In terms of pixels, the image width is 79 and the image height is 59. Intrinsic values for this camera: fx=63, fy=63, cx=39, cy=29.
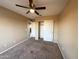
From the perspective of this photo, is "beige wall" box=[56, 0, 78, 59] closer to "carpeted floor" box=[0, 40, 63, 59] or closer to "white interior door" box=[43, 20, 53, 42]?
"carpeted floor" box=[0, 40, 63, 59]

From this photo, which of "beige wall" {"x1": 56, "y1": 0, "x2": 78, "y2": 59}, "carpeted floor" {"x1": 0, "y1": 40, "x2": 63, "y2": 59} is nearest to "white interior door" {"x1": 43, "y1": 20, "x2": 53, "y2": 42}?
"carpeted floor" {"x1": 0, "y1": 40, "x2": 63, "y2": 59}

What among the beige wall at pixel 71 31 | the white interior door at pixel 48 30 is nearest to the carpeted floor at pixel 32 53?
the beige wall at pixel 71 31

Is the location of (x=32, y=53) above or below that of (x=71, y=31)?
below

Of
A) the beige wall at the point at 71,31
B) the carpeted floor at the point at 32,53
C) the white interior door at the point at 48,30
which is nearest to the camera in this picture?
the beige wall at the point at 71,31

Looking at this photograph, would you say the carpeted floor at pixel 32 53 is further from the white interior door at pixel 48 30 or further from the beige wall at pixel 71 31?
the white interior door at pixel 48 30

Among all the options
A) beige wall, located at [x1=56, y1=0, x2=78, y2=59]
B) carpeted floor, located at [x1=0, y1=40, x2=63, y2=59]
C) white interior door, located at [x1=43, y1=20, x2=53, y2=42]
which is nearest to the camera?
beige wall, located at [x1=56, y1=0, x2=78, y2=59]

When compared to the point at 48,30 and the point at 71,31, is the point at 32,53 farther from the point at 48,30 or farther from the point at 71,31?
the point at 48,30

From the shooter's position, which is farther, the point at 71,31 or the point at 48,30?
the point at 48,30

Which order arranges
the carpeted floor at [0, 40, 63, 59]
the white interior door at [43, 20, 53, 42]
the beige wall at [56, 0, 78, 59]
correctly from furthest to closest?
1. the white interior door at [43, 20, 53, 42]
2. the carpeted floor at [0, 40, 63, 59]
3. the beige wall at [56, 0, 78, 59]

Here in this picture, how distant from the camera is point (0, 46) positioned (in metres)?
3.25

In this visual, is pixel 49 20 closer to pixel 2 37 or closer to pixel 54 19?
pixel 54 19

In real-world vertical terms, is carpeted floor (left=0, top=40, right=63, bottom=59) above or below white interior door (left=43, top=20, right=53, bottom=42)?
below

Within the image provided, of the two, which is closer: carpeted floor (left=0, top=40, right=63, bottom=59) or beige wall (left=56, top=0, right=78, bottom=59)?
beige wall (left=56, top=0, right=78, bottom=59)

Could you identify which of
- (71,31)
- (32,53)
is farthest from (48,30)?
(71,31)
